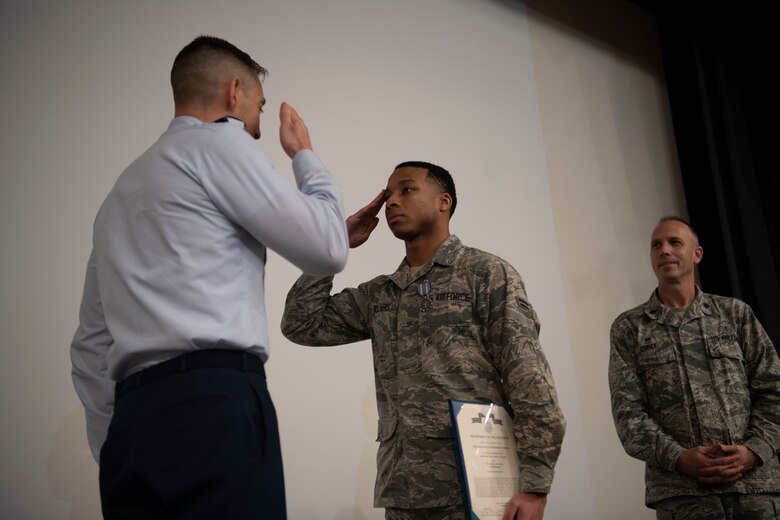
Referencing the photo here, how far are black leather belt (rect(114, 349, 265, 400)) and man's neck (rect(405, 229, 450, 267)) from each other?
0.97 m

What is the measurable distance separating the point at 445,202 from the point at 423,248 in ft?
0.62

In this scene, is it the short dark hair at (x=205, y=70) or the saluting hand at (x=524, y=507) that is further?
the saluting hand at (x=524, y=507)

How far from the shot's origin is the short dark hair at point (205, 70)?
5.09ft

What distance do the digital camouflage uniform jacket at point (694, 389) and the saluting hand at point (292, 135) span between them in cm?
161

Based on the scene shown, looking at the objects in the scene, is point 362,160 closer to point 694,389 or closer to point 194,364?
point 694,389

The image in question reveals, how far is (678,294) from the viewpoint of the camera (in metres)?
2.82

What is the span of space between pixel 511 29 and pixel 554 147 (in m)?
0.71

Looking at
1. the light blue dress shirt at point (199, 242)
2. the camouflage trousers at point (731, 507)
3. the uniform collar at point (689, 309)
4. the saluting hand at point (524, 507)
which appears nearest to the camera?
the light blue dress shirt at point (199, 242)

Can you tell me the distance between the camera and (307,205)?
Result: 4.36 ft

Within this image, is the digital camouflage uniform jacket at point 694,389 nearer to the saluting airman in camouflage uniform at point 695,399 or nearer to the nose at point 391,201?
the saluting airman in camouflage uniform at point 695,399

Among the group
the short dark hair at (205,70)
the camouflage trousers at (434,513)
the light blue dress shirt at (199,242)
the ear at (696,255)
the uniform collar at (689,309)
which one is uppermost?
the short dark hair at (205,70)

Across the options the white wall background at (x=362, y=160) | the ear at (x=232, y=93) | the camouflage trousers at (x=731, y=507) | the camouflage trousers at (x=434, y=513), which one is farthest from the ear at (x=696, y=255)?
the ear at (x=232, y=93)

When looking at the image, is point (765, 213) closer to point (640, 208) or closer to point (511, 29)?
point (640, 208)

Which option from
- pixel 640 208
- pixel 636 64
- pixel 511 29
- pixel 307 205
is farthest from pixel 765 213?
pixel 307 205
